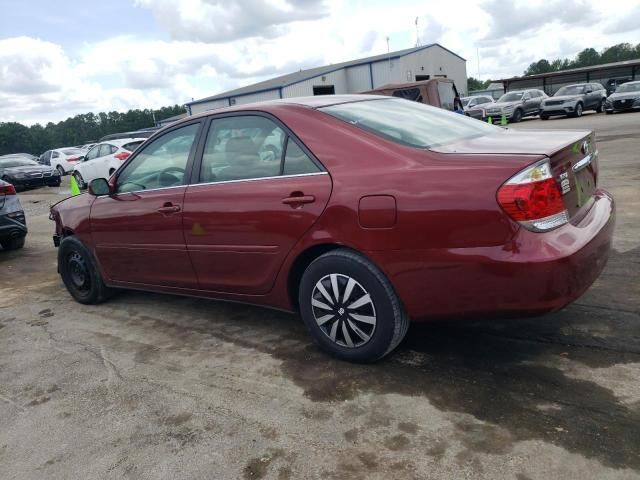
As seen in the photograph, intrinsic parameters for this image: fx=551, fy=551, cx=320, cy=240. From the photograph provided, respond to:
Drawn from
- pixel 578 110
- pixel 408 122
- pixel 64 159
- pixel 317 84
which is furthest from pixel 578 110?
pixel 408 122

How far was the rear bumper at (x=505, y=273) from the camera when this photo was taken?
8.55 feet

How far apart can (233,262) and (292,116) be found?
3.38 feet

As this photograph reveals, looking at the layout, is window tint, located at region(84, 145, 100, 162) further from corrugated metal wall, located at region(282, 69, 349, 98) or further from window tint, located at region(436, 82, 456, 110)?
corrugated metal wall, located at region(282, 69, 349, 98)

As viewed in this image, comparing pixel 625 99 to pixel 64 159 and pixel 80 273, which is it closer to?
pixel 80 273

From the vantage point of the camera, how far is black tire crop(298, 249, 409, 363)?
9.96 ft

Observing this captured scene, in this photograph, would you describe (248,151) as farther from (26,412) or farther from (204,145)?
(26,412)

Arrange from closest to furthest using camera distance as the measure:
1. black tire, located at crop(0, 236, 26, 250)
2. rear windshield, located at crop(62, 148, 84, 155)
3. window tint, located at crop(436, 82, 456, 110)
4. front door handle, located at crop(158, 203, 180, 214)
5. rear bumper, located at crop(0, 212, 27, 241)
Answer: front door handle, located at crop(158, 203, 180, 214)
rear bumper, located at crop(0, 212, 27, 241)
black tire, located at crop(0, 236, 26, 250)
window tint, located at crop(436, 82, 456, 110)
rear windshield, located at crop(62, 148, 84, 155)

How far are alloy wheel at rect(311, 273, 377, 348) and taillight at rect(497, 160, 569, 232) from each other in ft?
2.99

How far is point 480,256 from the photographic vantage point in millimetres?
2691

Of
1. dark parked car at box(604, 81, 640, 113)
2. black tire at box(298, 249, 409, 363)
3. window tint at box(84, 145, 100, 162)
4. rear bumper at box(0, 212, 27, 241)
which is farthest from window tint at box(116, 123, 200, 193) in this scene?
dark parked car at box(604, 81, 640, 113)

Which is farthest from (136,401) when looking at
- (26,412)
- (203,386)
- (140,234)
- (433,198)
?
(433,198)

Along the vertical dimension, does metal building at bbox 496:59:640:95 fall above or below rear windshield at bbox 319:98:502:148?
above

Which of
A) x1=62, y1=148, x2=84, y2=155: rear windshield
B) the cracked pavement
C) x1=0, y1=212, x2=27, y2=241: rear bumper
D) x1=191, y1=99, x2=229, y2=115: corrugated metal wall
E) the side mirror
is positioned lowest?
the cracked pavement

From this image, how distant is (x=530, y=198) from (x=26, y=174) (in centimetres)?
2037
